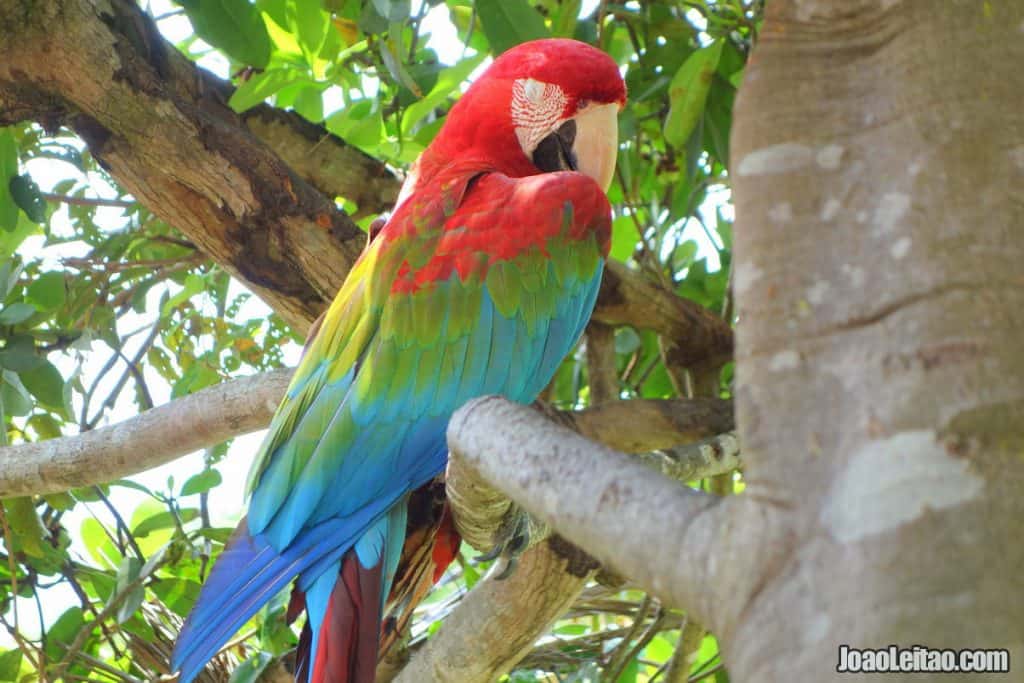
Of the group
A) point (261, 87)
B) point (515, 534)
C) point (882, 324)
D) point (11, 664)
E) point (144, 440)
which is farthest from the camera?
point (11, 664)

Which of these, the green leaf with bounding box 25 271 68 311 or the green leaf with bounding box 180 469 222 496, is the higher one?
the green leaf with bounding box 25 271 68 311

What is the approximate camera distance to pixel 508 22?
1.64 m

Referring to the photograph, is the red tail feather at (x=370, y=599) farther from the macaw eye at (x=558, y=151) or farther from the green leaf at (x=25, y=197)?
the green leaf at (x=25, y=197)

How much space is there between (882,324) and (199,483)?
1591 millimetres

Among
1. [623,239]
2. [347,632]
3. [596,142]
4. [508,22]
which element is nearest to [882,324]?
[347,632]

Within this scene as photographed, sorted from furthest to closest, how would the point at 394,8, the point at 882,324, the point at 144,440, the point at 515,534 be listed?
the point at 144,440, the point at 394,8, the point at 515,534, the point at 882,324

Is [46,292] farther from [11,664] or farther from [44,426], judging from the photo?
[11,664]

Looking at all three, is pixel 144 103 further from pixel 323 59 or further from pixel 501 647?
pixel 501 647

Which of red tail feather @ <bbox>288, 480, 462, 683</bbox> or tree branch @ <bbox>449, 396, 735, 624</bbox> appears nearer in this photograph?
tree branch @ <bbox>449, 396, 735, 624</bbox>

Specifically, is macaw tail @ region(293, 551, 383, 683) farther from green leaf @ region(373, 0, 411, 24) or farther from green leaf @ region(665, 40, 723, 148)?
green leaf @ region(665, 40, 723, 148)

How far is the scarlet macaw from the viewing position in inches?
54.3

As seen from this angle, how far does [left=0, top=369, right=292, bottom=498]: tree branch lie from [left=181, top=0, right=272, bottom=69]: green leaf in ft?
1.63

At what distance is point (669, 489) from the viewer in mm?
574

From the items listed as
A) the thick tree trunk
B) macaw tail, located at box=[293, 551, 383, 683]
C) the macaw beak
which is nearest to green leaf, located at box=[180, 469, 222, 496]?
macaw tail, located at box=[293, 551, 383, 683]
